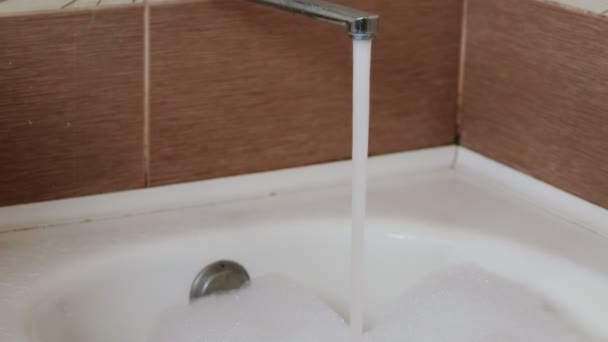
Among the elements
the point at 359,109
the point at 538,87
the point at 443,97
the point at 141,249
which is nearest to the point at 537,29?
the point at 538,87

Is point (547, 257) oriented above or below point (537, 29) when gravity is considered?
below

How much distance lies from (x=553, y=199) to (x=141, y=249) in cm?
49

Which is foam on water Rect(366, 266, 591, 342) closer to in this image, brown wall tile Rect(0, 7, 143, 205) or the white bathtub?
the white bathtub

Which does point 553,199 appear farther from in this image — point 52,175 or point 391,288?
point 52,175

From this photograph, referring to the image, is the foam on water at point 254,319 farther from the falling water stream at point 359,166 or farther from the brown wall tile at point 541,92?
the brown wall tile at point 541,92

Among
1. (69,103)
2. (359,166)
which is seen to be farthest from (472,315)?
(69,103)


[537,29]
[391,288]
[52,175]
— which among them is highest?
[537,29]

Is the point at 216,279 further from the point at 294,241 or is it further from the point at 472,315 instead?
the point at 472,315

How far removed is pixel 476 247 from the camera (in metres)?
1.04

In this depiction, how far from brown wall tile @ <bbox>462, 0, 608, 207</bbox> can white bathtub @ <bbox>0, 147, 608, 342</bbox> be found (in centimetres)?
3

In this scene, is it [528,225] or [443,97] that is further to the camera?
[443,97]

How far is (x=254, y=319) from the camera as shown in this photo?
997 millimetres

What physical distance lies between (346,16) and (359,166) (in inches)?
6.6

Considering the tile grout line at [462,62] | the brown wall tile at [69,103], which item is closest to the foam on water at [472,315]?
the tile grout line at [462,62]
